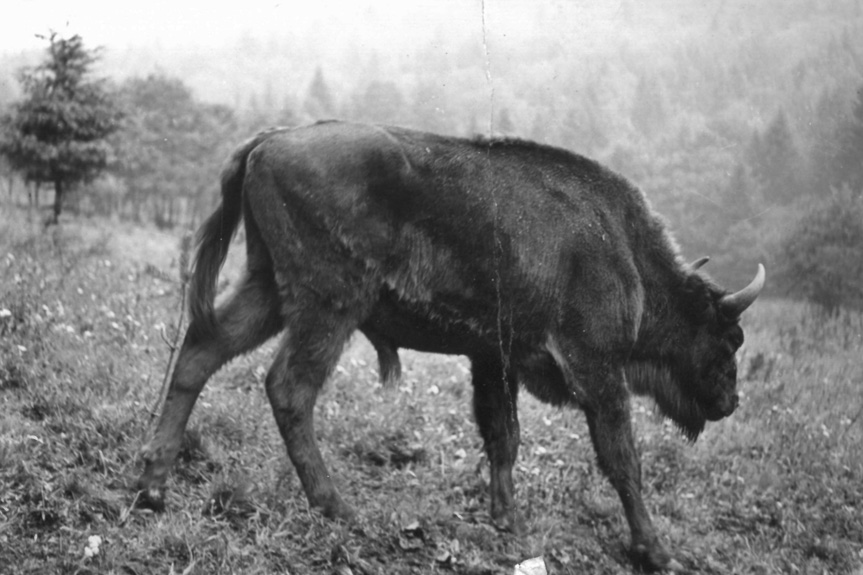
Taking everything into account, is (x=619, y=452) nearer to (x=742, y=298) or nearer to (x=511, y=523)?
(x=511, y=523)

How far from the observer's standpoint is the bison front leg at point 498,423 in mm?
4719

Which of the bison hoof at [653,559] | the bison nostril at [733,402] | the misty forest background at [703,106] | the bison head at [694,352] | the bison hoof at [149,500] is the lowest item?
the bison hoof at [653,559]

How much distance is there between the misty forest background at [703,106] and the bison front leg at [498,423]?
10.6 feet

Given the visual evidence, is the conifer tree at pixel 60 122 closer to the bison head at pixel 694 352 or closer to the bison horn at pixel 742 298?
the bison head at pixel 694 352

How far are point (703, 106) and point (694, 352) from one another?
5.56 meters

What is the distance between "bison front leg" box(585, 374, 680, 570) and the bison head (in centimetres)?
71

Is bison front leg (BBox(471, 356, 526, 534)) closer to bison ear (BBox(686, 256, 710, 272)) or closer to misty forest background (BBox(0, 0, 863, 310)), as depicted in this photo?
bison ear (BBox(686, 256, 710, 272))

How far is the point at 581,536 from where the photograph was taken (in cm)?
469

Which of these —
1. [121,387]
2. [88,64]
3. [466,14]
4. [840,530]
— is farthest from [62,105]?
[840,530]

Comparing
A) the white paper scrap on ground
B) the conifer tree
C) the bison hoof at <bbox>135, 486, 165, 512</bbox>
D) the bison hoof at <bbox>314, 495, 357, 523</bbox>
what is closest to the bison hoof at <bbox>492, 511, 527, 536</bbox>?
the white paper scrap on ground

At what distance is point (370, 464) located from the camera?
5039mm

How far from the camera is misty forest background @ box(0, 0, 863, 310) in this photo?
26.2 feet

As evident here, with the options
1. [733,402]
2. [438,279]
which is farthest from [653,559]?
[438,279]

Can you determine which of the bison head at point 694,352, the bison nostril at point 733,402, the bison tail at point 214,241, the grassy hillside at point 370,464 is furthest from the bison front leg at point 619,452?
the bison tail at point 214,241
